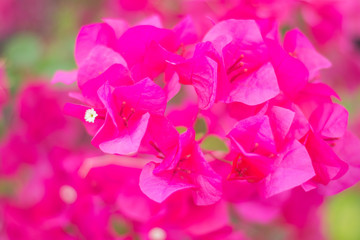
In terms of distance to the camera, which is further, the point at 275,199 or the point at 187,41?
the point at 275,199

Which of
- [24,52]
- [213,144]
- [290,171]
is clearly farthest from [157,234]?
[24,52]

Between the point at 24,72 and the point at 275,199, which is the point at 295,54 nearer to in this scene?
the point at 275,199

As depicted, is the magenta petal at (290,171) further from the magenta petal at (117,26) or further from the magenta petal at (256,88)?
the magenta petal at (117,26)

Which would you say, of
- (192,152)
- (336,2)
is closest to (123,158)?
(192,152)

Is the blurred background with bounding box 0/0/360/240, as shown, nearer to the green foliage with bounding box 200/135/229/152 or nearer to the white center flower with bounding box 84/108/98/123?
the green foliage with bounding box 200/135/229/152

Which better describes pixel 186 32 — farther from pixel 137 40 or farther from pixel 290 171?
pixel 290 171

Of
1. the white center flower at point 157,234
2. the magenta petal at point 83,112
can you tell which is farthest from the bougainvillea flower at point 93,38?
the white center flower at point 157,234

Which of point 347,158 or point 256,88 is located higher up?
point 256,88
